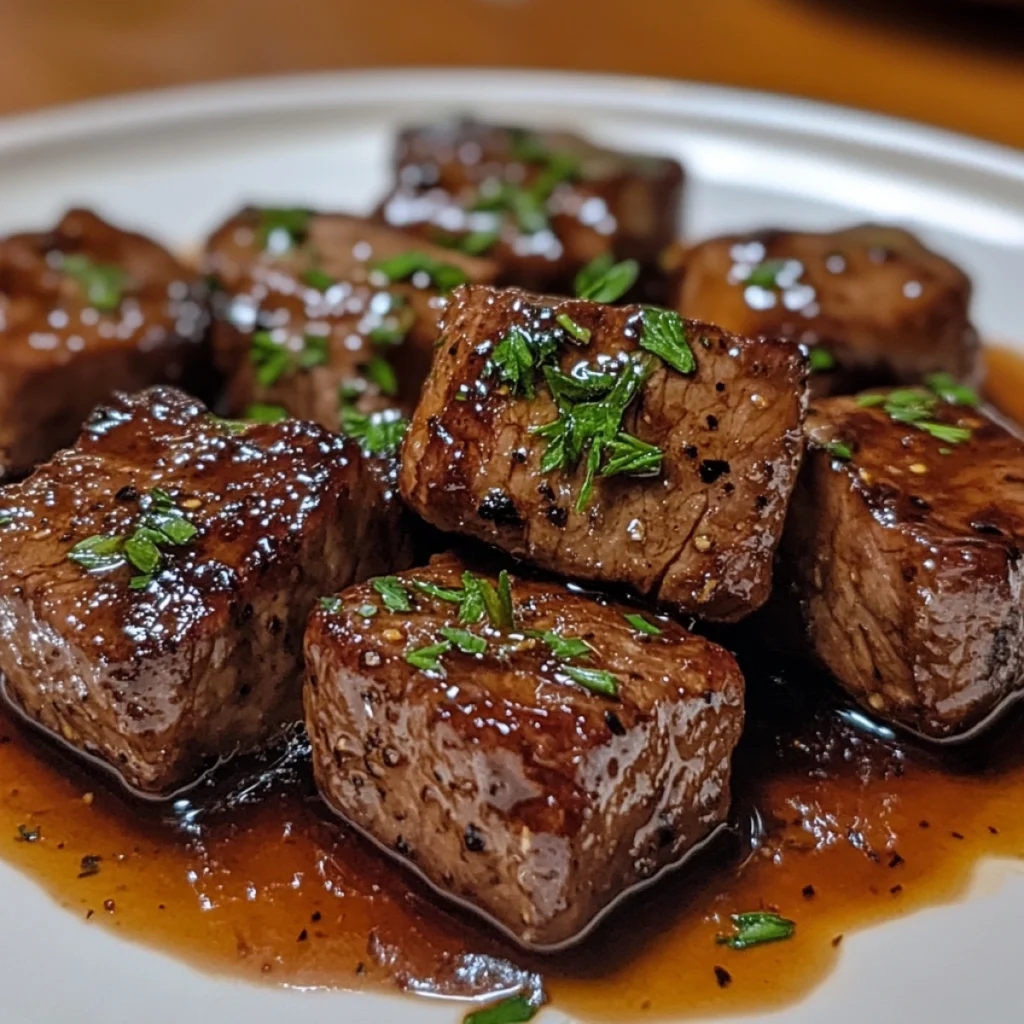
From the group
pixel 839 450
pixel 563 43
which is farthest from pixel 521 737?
pixel 563 43

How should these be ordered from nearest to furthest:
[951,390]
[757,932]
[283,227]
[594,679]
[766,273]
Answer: [594,679], [757,932], [951,390], [766,273], [283,227]

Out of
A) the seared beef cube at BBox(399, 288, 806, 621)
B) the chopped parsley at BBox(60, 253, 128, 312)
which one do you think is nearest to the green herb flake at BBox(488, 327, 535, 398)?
the seared beef cube at BBox(399, 288, 806, 621)

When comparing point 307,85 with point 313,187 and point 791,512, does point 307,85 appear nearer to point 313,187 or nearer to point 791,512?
point 313,187

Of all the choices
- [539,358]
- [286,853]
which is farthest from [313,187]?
[286,853]

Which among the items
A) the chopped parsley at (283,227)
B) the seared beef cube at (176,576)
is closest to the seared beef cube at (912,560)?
the seared beef cube at (176,576)

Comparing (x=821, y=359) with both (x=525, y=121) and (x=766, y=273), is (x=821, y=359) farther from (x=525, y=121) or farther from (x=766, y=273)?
(x=525, y=121)

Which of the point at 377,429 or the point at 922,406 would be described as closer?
the point at 922,406
